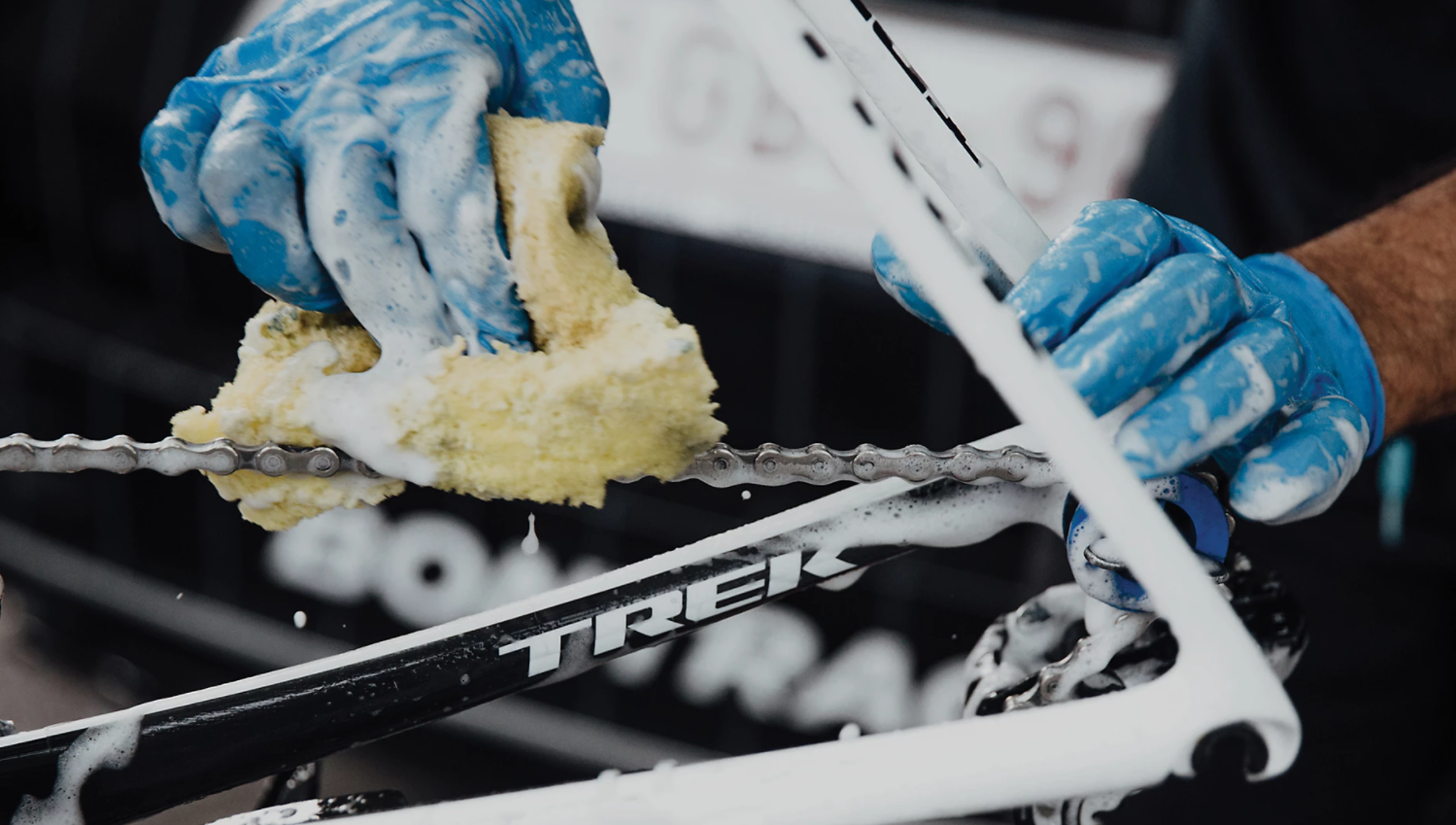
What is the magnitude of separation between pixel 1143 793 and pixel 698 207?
3.53 feet

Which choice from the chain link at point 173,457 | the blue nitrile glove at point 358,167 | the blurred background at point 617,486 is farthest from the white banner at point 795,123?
the chain link at point 173,457

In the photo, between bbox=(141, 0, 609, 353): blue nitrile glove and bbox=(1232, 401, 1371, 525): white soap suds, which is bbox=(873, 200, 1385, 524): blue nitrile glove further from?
bbox=(141, 0, 609, 353): blue nitrile glove

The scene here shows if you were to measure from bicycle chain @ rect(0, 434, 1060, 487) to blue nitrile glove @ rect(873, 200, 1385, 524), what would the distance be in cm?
→ 13

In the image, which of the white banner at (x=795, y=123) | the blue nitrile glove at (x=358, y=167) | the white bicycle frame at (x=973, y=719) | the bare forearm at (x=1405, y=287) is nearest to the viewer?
the white bicycle frame at (x=973, y=719)

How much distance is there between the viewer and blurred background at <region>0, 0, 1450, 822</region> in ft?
4.78

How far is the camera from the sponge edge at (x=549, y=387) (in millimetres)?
610

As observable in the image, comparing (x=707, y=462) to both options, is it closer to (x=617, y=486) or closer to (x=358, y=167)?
(x=358, y=167)

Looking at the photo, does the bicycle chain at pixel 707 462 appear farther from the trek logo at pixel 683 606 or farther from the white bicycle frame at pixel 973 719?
the white bicycle frame at pixel 973 719

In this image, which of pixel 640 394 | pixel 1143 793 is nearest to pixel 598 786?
pixel 640 394

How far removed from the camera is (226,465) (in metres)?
0.64

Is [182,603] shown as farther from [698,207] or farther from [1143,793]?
[1143,793]

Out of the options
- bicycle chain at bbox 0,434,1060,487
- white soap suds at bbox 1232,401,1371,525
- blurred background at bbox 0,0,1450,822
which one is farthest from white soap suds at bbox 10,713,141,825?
blurred background at bbox 0,0,1450,822

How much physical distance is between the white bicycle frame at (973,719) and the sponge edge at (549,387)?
182 millimetres

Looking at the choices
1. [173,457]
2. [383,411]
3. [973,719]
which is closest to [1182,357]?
[973,719]
